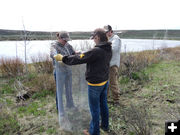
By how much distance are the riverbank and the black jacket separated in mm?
732

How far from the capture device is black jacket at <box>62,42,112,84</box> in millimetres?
1962

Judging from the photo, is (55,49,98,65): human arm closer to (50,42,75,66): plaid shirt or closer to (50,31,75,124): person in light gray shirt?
(50,31,75,124): person in light gray shirt

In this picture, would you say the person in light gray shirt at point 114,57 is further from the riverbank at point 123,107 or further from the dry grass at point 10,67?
the dry grass at point 10,67

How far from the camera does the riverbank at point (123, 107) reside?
2.49 metres

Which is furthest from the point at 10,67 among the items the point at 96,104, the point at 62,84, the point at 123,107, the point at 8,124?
the point at 96,104

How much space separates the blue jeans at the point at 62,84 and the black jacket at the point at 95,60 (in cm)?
45

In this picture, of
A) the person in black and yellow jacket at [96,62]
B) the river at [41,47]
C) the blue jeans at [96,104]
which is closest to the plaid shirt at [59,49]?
the person in black and yellow jacket at [96,62]

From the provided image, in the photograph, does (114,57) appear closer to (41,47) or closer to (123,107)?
(123,107)

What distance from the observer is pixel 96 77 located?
209cm

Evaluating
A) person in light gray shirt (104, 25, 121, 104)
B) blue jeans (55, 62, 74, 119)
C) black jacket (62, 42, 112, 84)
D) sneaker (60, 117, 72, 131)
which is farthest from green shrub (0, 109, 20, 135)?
person in light gray shirt (104, 25, 121, 104)

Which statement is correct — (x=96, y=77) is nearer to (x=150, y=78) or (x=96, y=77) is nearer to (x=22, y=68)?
(x=150, y=78)

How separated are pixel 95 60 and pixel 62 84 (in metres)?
0.84

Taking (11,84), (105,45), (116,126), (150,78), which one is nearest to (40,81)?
(11,84)

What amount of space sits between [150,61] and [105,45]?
7.40 m
